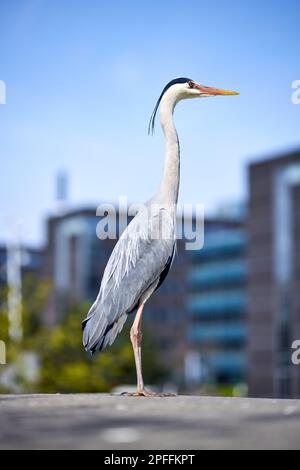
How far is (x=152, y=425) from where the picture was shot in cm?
580

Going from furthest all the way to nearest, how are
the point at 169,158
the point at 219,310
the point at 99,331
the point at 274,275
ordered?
1. the point at 219,310
2. the point at 274,275
3. the point at 169,158
4. the point at 99,331

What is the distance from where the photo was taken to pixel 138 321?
805 cm

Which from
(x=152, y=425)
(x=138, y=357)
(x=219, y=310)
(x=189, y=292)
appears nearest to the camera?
(x=152, y=425)

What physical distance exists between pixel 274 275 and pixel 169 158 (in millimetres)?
83534

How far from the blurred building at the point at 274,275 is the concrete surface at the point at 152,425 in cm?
8066

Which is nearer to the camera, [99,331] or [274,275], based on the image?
[99,331]

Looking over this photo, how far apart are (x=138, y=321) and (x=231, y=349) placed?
10661 cm

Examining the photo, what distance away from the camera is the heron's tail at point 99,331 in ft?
26.5

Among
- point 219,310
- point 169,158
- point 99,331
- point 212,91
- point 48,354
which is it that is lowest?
point 48,354

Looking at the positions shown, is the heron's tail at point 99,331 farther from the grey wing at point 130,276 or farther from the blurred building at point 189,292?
the blurred building at point 189,292

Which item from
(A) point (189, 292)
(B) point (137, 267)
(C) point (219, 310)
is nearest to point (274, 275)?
(C) point (219, 310)

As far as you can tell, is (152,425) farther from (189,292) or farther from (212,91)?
(189,292)

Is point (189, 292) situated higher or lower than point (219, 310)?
higher

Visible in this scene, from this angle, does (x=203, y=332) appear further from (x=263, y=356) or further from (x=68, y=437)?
(x=68, y=437)
